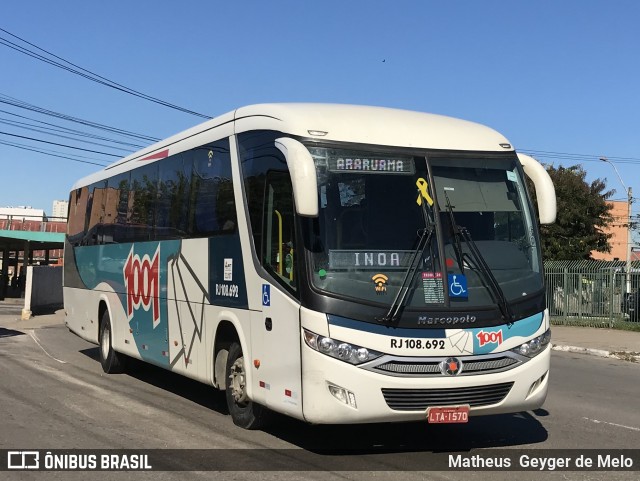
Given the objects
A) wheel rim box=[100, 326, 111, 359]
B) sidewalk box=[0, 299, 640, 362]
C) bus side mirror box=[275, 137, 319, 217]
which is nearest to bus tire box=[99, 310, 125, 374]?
wheel rim box=[100, 326, 111, 359]

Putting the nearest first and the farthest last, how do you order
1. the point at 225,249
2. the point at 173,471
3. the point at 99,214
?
the point at 173,471, the point at 225,249, the point at 99,214

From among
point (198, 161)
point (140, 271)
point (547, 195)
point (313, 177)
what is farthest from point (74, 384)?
point (547, 195)

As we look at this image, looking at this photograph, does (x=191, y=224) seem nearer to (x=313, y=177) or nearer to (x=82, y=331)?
(x=313, y=177)

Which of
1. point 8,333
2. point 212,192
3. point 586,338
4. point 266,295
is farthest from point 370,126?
point 8,333

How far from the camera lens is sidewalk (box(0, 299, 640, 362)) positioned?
18.1m

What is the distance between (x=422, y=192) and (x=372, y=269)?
3.09ft

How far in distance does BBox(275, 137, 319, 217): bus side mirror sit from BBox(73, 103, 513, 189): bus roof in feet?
1.65

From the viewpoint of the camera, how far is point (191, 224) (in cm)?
950

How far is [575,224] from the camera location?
120ft

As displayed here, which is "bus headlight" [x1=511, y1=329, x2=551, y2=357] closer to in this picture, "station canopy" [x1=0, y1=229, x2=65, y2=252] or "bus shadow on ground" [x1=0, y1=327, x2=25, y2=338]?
"bus shadow on ground" [x1=0, y1=327, x2=25, y2=338]

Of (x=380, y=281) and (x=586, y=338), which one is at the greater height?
(x=380, y=281)

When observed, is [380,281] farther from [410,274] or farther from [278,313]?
[278,313]

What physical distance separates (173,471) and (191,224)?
3.87 meters

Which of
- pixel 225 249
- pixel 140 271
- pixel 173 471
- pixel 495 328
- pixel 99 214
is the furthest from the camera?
pixel 99 214
